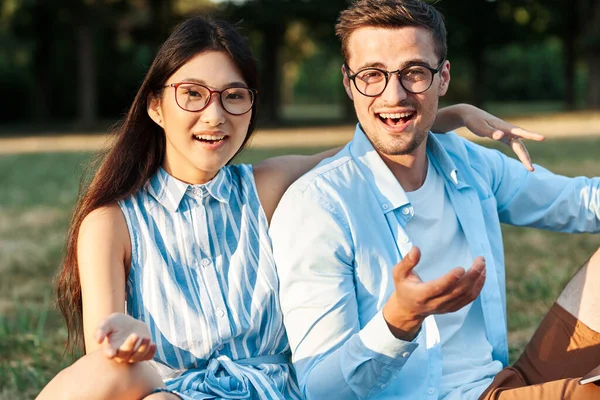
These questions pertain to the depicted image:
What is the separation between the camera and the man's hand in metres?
2.05

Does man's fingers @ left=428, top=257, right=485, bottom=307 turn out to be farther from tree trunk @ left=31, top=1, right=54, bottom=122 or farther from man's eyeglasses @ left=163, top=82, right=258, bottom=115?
tree trunk @ left=31, top=1, right=54, bottom=122

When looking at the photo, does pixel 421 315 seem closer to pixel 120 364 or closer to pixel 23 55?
pixel 120 364

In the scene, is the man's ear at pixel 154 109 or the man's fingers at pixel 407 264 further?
the man's ear at pixel 154 109

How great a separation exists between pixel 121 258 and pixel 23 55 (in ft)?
84.2

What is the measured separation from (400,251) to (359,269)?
164 millimetres

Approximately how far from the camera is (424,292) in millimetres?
2096

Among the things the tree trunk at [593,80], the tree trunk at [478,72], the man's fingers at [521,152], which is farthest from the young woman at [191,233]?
the tree trunk at [478,72]

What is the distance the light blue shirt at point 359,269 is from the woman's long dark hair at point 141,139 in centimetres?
51

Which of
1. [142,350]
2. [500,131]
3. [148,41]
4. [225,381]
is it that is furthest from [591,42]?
[142,350]

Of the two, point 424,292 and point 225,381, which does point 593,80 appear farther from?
point 424,292

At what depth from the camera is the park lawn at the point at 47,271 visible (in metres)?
4.38

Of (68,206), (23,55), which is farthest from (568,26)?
(68,206)

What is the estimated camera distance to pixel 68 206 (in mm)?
9328

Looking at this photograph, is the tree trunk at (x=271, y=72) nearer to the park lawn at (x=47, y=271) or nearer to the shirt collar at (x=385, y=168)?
the park lawn at (x=47, y=271)
